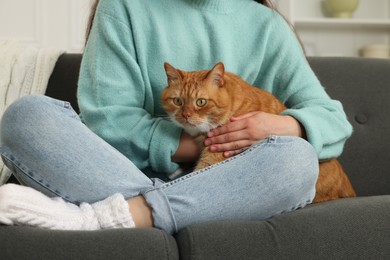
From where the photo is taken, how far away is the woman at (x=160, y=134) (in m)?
1.07

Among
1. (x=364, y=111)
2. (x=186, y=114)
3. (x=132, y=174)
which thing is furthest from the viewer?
(x=364, y=111)

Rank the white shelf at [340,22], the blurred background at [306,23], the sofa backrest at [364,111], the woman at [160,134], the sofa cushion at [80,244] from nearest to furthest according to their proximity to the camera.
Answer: the sofa cushion at [80,244] → the woman at [160,134] → the sofa backrest at [364,111] → the blurred background at [306,23] → the white shelf at [340,22]

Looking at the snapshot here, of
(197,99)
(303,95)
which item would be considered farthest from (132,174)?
(303,95)

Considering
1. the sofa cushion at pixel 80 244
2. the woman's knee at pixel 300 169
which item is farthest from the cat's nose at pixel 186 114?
the sofa cushion at pixel 80 244

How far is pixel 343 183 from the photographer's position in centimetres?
148

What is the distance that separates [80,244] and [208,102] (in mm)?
552

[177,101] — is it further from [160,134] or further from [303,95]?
[303,95]

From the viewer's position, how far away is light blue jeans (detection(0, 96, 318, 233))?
3.53 feet

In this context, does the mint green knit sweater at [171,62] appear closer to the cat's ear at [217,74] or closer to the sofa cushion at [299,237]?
the cat's ear at [217,74]

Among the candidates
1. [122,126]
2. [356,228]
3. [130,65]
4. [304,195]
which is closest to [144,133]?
[122,126]

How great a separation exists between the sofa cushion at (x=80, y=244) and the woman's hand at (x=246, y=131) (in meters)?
0.41

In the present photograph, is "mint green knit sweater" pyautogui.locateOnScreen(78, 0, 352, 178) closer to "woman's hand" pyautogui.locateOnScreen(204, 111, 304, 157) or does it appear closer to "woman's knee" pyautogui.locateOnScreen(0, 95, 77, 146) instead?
"woman's hand" pyautogui.locateOnScreen(204, 111, 304, 157)

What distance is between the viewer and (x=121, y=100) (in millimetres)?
1373

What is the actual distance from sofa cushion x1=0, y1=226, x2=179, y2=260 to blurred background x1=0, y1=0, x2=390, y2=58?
7.03ft
